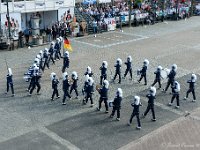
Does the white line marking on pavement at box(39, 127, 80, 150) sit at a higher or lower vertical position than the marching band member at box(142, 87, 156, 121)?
lower

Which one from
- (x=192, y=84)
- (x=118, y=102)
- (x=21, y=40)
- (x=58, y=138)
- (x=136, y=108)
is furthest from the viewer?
(x=21, y=40)

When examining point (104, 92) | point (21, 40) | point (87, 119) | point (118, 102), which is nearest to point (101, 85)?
point (104, 92)

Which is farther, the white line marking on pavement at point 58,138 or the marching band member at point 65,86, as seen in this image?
the marching band member at point 65,86

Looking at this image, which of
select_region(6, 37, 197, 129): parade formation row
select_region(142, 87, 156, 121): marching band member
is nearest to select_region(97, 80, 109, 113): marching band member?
select_region(6, 37, 197, 129): parade formation row

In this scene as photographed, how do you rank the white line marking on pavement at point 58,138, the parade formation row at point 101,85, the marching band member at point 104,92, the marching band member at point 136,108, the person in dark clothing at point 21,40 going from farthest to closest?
the person in dark clothing at point 21,40 < the marching band member at point 104,92 < the parade formation row at point 101,85 < the marching band member at point 136,108 < the white line marking on pavement at point 58,138

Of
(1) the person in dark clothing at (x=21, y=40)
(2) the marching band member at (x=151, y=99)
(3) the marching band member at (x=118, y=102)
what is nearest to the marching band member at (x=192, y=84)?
(2) the marching band member at (x=151, y=99)

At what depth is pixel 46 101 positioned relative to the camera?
17922 millimetres

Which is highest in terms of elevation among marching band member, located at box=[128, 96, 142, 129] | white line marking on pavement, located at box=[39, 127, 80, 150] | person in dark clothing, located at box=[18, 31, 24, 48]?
person in dark clothing, located at box=[18, 31, 24, 48]

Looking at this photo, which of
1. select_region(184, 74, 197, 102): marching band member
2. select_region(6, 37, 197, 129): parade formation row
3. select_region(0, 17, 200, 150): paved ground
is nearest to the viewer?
select_region(0, 17, 200, 150): paved ground

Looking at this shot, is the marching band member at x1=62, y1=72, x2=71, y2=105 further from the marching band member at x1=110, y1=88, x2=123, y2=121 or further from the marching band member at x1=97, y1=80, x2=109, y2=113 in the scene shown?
the marching band member at x1=110, y1=88, x2=123, y2=121

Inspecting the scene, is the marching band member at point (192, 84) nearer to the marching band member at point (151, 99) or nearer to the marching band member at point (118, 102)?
the marching band member at point (151, 99)

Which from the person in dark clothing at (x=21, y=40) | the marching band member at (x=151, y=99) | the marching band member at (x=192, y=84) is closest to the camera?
the marching band member at (x=151, y=99)

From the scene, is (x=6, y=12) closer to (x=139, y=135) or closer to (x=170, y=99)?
(x=170, y=99)

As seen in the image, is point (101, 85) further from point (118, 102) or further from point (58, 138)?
point (58, 138)
